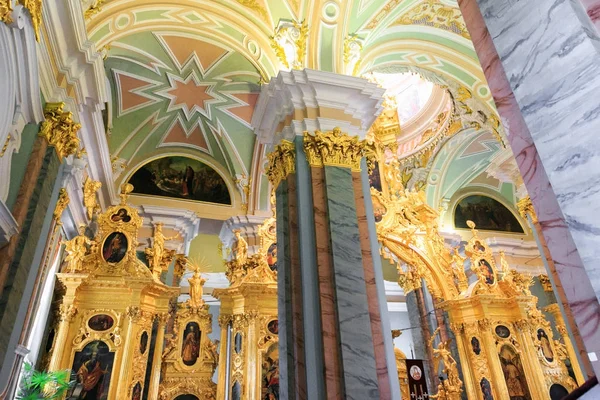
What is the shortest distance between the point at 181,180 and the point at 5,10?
8001 millimetres

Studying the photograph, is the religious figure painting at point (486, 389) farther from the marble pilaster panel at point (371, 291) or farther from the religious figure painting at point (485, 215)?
the marble pilaster panel at point (371, 291)

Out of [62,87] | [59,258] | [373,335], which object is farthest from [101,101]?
[373,335]

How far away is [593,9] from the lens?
2277 millimetres

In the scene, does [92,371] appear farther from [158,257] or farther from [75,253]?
[158,257]

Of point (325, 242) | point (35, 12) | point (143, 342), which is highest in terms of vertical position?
point (35, 12)

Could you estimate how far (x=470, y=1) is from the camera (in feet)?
9.43

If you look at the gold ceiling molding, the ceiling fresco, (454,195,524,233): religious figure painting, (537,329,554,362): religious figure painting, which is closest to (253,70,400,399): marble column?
the ceiling fresco

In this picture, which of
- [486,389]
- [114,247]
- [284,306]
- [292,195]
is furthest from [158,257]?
[486,389]

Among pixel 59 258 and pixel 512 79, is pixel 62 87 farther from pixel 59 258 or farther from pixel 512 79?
pixel 512 79

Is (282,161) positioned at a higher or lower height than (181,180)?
lower

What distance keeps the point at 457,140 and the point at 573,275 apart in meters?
11.3

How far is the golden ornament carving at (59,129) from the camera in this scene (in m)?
5.29

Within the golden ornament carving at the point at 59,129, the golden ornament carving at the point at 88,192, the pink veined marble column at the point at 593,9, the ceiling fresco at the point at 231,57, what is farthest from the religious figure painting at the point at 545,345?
the golden ornament carving at the point at 59,129

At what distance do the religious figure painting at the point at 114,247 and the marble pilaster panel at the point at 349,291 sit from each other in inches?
189
